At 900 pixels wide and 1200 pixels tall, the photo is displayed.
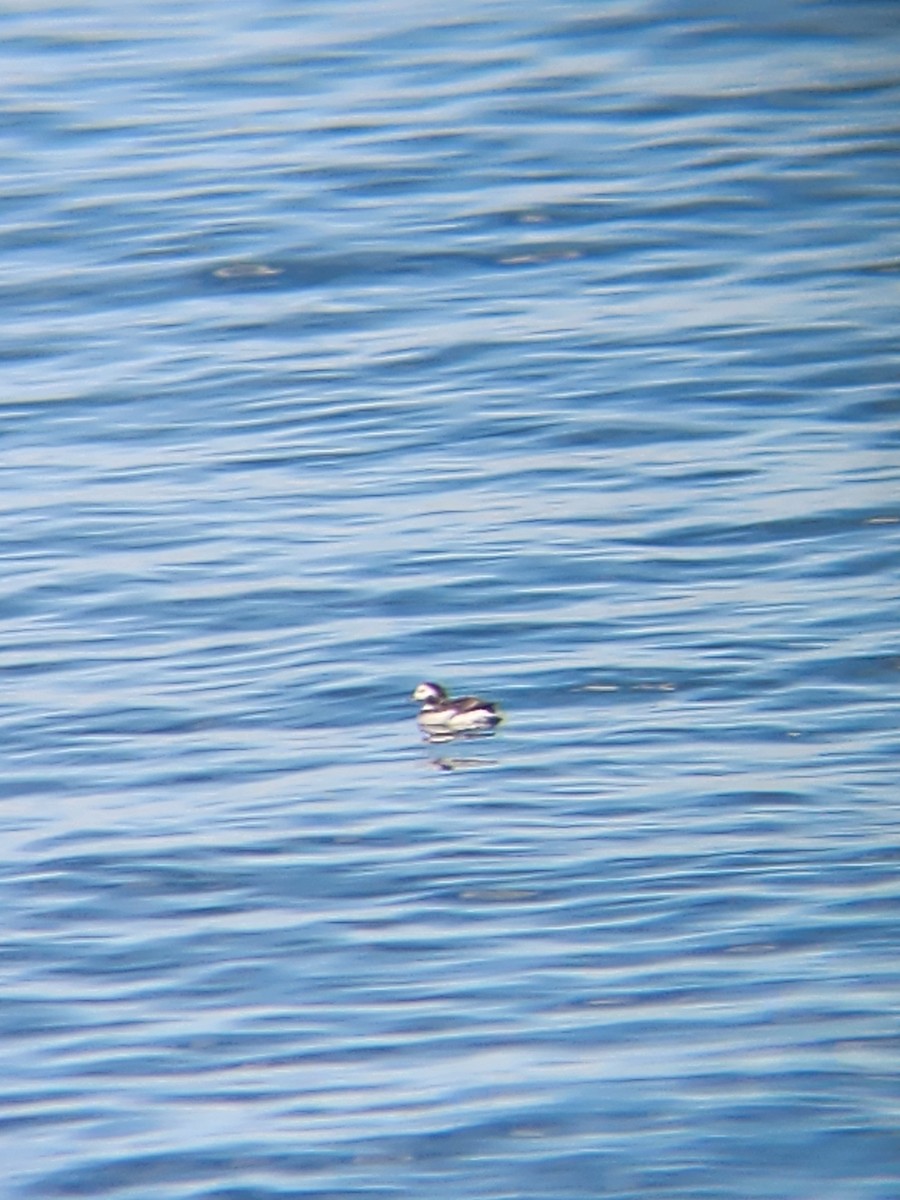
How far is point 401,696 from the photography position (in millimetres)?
9867

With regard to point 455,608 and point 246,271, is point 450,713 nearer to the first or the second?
point 455,608

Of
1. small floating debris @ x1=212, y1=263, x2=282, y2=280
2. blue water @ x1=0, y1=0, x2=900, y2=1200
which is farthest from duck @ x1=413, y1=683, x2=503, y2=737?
small floating debris @ x1=212, y1=263, x2=282, y2=280

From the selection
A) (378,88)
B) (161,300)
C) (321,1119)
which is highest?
(378,88)

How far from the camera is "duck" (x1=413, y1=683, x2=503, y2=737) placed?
346 inches

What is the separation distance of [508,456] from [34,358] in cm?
336

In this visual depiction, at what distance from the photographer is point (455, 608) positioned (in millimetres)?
10797

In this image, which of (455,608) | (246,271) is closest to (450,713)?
(455,608)

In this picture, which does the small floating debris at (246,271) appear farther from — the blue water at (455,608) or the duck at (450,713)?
the duck at (450,713)

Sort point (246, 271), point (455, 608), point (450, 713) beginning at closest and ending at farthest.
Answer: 1. point (450, 713)
2. point (455, 608)
3. point (246, 271)

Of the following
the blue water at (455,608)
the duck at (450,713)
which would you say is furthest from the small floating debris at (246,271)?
the duck at (450,713)

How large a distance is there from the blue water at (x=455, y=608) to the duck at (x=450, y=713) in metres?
0.11

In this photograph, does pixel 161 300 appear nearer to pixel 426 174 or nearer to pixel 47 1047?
pixel 426 174

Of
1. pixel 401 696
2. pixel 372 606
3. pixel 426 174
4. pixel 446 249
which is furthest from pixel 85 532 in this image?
pixel 426 174

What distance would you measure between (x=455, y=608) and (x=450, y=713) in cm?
199
